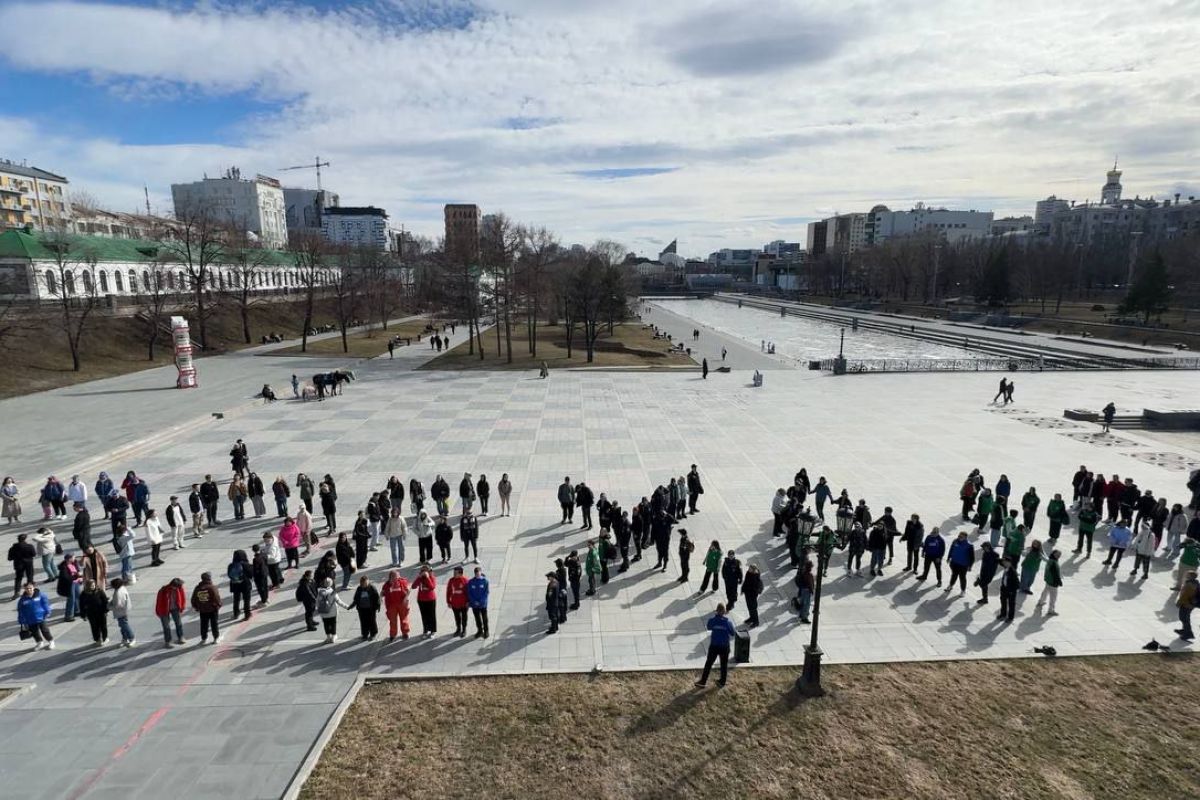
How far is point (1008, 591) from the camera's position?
10500mm

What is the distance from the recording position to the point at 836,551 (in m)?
13.5

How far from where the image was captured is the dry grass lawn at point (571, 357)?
136 feet

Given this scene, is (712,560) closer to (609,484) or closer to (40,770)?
(609,484)

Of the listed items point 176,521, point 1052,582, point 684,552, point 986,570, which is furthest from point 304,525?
point 1052,582

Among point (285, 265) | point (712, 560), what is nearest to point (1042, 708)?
point (712, 560)

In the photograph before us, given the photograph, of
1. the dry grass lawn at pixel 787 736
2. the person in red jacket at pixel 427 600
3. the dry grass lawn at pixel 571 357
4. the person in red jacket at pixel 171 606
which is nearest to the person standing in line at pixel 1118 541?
the dry grass lawn at pixel 787 736

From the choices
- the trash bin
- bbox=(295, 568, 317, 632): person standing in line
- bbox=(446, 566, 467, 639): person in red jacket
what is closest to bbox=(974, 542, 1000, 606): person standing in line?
the trash bin

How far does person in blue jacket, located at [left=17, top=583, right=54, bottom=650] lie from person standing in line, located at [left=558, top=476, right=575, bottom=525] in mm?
9251

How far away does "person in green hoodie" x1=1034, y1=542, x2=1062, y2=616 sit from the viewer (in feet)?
34.8

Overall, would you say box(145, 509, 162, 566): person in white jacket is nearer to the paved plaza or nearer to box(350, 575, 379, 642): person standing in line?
the paved plaza

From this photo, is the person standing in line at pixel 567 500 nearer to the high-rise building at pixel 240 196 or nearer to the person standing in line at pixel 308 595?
the person standing in line at pixel 308 595

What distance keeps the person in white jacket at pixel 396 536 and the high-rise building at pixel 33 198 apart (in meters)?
91.8

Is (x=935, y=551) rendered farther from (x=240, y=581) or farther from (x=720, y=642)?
(x=240, y=581)

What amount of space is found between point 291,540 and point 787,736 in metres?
9.74
